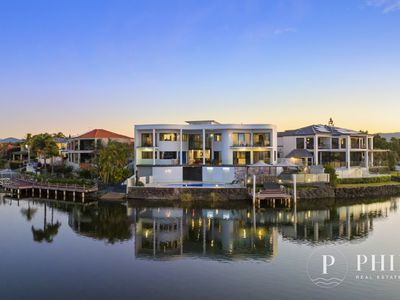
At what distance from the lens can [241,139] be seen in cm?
5784

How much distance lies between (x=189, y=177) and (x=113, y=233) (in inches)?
961

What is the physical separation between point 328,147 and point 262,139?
14.0 metres

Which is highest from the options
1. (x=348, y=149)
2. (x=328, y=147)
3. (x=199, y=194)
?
(x=328, y=147)

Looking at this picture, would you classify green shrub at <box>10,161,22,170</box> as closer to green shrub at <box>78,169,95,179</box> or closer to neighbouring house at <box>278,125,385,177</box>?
green shrub at <box>78,169,95,179</box>

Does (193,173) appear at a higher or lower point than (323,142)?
lower

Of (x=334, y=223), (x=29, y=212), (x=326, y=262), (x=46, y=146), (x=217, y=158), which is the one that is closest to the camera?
(x=326, y=262)

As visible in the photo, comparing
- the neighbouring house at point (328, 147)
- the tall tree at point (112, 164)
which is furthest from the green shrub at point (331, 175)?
the tall tree at point (112, 164)

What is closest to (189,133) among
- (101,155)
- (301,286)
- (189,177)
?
(189,177)

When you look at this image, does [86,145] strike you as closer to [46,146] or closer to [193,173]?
[46,146]

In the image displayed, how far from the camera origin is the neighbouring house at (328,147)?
63188 mm

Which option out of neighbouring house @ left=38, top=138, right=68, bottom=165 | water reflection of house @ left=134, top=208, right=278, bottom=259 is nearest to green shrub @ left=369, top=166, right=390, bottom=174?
water reflection of house @ left=134, top=208, right=278, bottom=259

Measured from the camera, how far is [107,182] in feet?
175

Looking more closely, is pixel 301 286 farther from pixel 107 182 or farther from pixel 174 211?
pixel 107 182

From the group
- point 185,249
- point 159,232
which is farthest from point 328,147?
point 185,249
